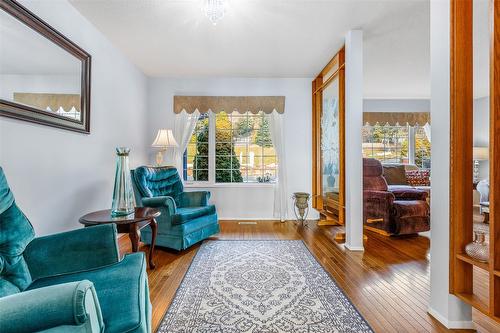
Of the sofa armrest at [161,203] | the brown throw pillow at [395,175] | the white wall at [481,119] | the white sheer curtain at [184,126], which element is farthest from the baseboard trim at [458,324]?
the white sheer curtain at [184,126]

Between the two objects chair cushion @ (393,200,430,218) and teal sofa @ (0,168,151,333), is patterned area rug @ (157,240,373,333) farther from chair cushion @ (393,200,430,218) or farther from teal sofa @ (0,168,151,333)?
chair cushion @ (393,200,430,218)

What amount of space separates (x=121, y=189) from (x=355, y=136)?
258 cm

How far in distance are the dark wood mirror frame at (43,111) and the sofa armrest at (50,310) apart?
1.52 meters

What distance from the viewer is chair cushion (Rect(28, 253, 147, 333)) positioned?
98 centimetres

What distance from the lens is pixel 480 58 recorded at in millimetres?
1652

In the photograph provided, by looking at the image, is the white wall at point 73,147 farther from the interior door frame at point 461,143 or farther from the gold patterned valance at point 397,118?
the gold patterned valance at point 397,118

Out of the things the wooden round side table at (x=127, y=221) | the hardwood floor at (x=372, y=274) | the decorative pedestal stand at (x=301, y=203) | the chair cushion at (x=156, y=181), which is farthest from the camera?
the decorative pedestal stand at (x=301, y=203)

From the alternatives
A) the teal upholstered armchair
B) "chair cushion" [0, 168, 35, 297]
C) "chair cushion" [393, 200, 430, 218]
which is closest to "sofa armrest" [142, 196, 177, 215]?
the teal upholstered armchair

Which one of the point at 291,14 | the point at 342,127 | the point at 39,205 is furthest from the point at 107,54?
the point at 342,127

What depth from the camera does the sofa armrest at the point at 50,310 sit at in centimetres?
76

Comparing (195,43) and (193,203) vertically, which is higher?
(195,43)

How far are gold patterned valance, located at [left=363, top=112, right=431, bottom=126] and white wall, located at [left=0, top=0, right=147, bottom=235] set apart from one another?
5089mm

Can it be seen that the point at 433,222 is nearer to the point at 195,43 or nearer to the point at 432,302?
the point at 432,302

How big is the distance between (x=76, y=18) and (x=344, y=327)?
11.6 feet
